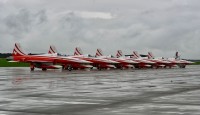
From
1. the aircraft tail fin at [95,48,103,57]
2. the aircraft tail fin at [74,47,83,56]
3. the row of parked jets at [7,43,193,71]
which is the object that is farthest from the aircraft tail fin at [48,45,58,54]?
the aircraft tail fin at [95,48,103,57]

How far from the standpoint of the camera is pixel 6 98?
58.4ft

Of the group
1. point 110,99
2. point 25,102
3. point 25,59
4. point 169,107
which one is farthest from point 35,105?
point 25,59

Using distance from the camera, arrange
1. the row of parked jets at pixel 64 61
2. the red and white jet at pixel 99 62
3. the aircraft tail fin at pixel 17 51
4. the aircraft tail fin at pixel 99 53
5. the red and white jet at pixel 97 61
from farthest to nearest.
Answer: the aircraft tail fin at pixel 99 53, the red and white jet at pixel 99 62, the red and white jet at pixel 97 61, the aircraft tail fin at pixel 17 51, the row of parked jets at pixel 64 61

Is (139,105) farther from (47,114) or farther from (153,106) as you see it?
(47,114)

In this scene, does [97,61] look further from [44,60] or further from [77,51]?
[44,60]

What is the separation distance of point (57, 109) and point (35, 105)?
1.50 m

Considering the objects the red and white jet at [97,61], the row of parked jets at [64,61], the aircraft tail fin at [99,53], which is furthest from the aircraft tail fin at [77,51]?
the red and white jet at [97,61]

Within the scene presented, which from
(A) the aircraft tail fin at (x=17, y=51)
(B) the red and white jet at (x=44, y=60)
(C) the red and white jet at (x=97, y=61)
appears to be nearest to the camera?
(B) the red and white jet at (x=44, y=60)

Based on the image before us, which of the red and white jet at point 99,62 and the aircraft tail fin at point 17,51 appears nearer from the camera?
the aircraft tail fin at point 17,51

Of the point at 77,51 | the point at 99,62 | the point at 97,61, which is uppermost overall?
the point at 77,51

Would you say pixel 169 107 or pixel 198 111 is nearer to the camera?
pixel 198 111

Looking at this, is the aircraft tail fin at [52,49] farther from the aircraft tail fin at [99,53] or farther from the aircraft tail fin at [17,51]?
the aircraft tail fin at [99,53]

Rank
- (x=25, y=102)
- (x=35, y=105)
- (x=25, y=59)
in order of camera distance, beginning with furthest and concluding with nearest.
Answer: (x=25, y=59)
(x=25, y=102)
(x=35, y=105)

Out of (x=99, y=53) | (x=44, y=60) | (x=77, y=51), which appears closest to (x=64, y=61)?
(x=44, y=60)
